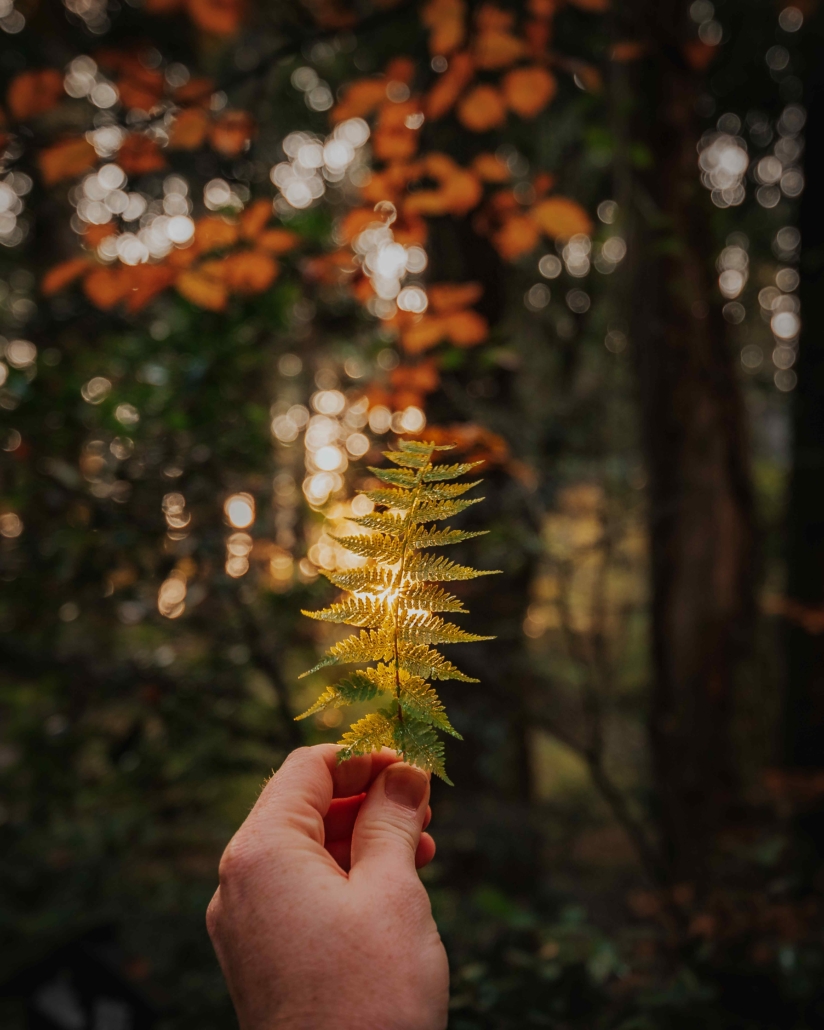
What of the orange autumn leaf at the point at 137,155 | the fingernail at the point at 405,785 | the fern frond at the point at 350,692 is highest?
the orange autumn leaf at the point at 137,155

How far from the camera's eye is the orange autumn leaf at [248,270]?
Result: 2.44 meters

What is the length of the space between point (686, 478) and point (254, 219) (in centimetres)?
268

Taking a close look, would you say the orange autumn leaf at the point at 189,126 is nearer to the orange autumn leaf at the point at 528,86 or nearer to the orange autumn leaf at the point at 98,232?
the orange autumn leaf at the point at 98,232

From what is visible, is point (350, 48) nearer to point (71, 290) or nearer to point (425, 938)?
point (71, 290)

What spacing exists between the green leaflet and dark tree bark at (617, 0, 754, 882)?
9.74 feet

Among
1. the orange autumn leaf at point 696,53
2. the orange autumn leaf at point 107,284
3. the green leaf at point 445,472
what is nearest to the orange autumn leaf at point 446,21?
Answer: the orange autumn leaf at point 696,53

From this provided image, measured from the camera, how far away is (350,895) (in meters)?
0.74

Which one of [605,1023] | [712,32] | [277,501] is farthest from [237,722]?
[712,32]

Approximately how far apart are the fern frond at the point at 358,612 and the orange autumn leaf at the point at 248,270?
214 centimetres

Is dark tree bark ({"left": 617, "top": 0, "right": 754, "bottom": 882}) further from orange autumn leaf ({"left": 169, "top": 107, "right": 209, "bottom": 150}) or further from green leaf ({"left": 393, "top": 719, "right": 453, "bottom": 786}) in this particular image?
green leaf ({"left": 393, "top": 719, "right": 453, "bottom": 786})

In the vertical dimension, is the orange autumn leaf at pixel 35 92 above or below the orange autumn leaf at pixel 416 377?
above

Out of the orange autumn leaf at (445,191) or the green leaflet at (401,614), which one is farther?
the orange autumn leaf at (445,191)

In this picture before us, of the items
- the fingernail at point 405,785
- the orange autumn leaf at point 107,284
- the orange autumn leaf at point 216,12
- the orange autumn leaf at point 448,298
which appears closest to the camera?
the fingernail at point 405,785

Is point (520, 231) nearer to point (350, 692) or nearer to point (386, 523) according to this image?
point (386, 523)
